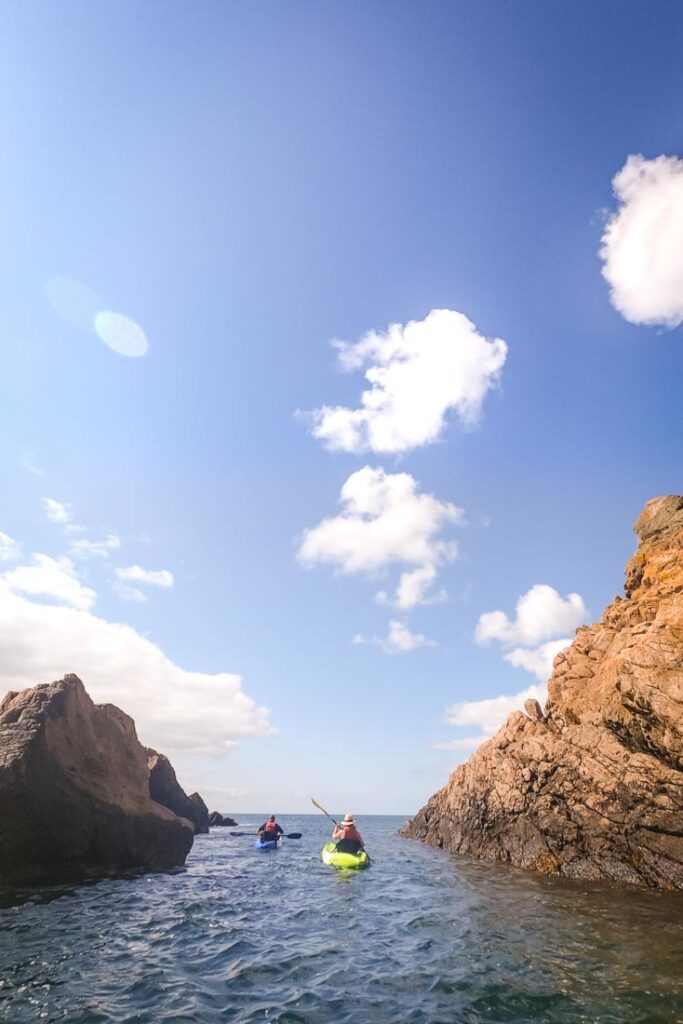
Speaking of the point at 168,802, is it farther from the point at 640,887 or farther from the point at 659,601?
the point at 659,601

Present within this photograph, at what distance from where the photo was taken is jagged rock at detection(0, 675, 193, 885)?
17.8 metres

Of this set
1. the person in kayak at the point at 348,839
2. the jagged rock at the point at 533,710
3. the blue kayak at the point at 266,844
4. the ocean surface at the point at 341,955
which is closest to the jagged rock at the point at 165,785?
the blue kayak at the point at 266,844

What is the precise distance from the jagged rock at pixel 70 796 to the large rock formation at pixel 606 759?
57.3 ft

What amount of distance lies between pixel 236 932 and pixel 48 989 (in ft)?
19.7

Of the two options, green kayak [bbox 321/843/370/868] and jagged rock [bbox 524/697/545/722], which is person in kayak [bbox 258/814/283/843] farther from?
jagged rock [bbox 524/697/545/722]

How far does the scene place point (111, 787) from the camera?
69.9 feet

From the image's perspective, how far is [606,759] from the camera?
75.2 feet

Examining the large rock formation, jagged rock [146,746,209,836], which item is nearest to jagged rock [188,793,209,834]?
jagged rock [146,746,209,836]

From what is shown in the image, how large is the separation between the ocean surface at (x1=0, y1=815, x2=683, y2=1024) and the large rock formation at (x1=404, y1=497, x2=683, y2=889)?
2701 millimetres

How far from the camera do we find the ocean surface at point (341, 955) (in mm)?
8523

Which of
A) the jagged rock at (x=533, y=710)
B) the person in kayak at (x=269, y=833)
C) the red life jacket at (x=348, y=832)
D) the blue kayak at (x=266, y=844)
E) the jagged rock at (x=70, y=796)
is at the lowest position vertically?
the blue kayak at (x=266, y=844)

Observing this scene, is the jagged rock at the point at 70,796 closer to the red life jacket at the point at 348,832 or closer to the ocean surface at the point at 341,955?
the ocean surface at the point at 341,955

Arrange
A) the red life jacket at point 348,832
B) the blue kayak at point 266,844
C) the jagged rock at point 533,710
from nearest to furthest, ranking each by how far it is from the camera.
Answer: the red life jacket at point 348,832
the jagged rock at point 533,710
the blue kayak at point 266,844

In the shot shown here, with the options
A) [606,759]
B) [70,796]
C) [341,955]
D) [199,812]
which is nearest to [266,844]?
[199,812]
